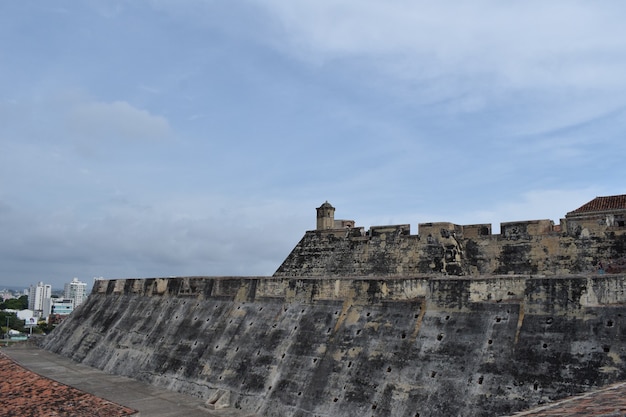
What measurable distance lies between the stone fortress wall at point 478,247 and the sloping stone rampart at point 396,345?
4.07 m

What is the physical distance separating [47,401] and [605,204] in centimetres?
2105

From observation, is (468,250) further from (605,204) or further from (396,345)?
(396,345)

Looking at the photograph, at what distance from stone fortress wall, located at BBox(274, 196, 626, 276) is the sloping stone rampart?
4074mm

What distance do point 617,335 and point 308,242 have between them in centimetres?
1530

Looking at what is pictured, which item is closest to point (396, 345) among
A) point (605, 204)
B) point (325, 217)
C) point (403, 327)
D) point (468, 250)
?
point (403, 327)

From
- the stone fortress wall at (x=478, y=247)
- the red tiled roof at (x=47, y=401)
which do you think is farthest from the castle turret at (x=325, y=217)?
the red tiled roof at (x=47, y=401)

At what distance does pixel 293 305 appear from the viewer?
1803cm

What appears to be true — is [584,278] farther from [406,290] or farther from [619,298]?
[406,290]

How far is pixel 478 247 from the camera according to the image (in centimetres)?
1853

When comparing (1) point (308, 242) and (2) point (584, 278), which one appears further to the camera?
(1) point (308, 242)

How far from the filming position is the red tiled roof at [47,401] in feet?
50.0

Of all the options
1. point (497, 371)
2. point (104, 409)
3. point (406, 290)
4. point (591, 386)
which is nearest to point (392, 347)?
point (406, 290)

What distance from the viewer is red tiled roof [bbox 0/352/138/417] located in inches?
600

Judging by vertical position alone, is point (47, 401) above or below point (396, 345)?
below
